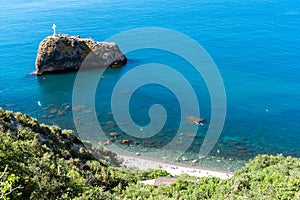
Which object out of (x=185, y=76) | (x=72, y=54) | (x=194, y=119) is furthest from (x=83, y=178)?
(x=72, y=54)

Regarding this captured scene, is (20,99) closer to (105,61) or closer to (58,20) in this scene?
(105,61)

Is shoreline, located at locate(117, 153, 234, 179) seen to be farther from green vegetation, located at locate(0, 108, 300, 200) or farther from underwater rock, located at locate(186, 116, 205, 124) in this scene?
underwater rock, located at locate(186, 116, 205, 124)

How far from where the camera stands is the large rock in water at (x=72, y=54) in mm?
66188

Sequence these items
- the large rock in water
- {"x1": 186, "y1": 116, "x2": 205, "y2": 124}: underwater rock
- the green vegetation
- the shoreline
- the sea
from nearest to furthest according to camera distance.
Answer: the green vegetation
the shoreline
the sea
{"x1": 186, "y1": 116, "x2": 205, "y2": 124}: underwater rock
the large rock in water

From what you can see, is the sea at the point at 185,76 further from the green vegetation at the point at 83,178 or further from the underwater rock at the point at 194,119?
the green vegetation at the point at 83,178

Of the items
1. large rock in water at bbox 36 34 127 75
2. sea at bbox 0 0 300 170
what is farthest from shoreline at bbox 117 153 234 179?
large rock in water at bbox 36 34 127 75

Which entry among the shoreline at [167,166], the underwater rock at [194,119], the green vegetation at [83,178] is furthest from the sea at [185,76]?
the green vegetation at [83,178]

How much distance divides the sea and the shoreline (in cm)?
169

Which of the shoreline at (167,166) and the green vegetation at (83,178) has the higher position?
the green vegetation at (83,178)

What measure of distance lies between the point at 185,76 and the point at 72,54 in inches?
926

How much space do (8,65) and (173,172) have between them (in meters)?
49.3

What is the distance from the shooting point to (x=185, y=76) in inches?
2480

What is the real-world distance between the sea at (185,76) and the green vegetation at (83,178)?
16694mm

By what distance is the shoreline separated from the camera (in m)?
35.9
